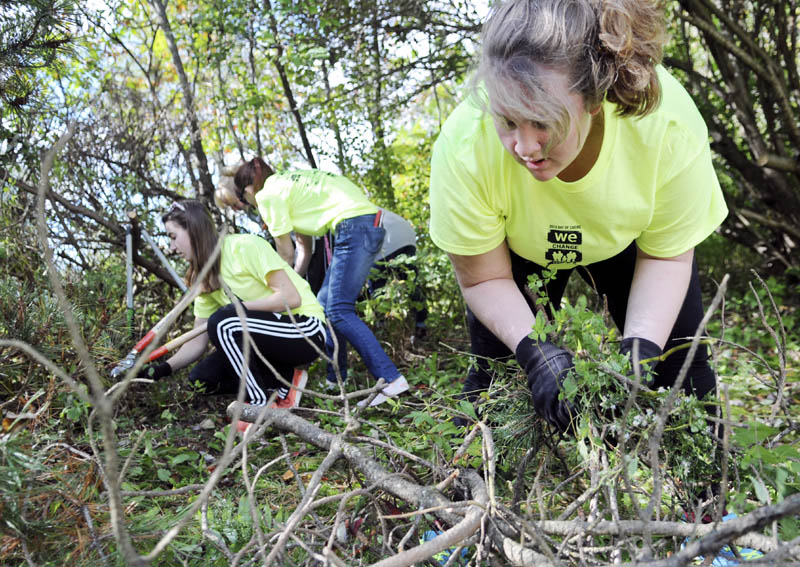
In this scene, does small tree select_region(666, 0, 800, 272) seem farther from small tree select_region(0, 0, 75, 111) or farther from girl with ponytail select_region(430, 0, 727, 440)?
small tree select_region(0, 0, 75, 111)

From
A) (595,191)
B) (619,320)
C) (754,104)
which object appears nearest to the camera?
(595,191)

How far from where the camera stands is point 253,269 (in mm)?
3596

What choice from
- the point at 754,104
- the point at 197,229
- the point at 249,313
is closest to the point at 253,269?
the point at 249,313

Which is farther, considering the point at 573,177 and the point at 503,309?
the point at 503,309

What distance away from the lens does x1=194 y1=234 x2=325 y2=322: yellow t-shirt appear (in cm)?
356

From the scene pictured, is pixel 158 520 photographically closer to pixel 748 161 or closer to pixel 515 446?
pixel 515 446

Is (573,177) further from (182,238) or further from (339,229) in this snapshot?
(182,238)

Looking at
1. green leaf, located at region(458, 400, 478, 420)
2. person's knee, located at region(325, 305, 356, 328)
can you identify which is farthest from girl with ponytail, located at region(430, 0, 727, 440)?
person's knee, located at region(325, 305, 356, 328)

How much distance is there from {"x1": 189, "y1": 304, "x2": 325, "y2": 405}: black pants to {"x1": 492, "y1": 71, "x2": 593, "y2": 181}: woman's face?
6.99ft

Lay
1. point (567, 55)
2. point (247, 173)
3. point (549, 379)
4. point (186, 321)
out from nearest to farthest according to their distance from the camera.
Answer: point (567, 55) < point (549, 379) < point (247, 173) < point (186, 321)

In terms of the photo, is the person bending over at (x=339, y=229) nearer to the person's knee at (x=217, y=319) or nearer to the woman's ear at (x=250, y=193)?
the woman's ear at (x=250, y=193)

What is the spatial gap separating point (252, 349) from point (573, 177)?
230 cm

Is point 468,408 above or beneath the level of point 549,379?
beneath

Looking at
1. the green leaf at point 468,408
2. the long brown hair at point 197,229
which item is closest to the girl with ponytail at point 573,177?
the green leaf at point 468,408
